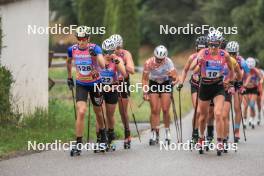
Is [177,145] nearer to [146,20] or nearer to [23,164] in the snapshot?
[23,164]

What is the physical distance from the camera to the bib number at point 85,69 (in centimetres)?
1438

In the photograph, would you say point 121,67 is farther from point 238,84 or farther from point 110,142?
point 238,84

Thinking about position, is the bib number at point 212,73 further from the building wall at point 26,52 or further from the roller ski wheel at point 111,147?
the building wall at point 26,52

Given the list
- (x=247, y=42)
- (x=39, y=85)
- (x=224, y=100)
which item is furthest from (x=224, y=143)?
(x=247, y=42)

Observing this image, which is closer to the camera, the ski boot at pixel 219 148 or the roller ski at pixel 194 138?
the ski boot at pixel 219 148

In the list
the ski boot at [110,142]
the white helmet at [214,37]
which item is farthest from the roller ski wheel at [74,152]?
the white helmet at [214,37]

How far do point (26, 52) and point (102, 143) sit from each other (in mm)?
4372

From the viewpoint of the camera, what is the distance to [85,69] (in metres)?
14.4

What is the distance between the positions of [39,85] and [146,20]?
56.5 metres

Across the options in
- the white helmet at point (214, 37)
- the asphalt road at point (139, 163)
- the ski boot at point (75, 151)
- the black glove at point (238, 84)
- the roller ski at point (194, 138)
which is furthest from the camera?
the black glove at point (238, 84)

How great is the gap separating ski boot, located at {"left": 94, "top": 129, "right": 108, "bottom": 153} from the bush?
7.82ft

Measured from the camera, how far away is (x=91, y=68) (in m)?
14.4

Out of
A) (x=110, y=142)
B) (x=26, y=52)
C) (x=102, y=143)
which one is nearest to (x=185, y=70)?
(x=110, y=142)

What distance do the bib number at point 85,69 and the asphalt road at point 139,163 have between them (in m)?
1.52
